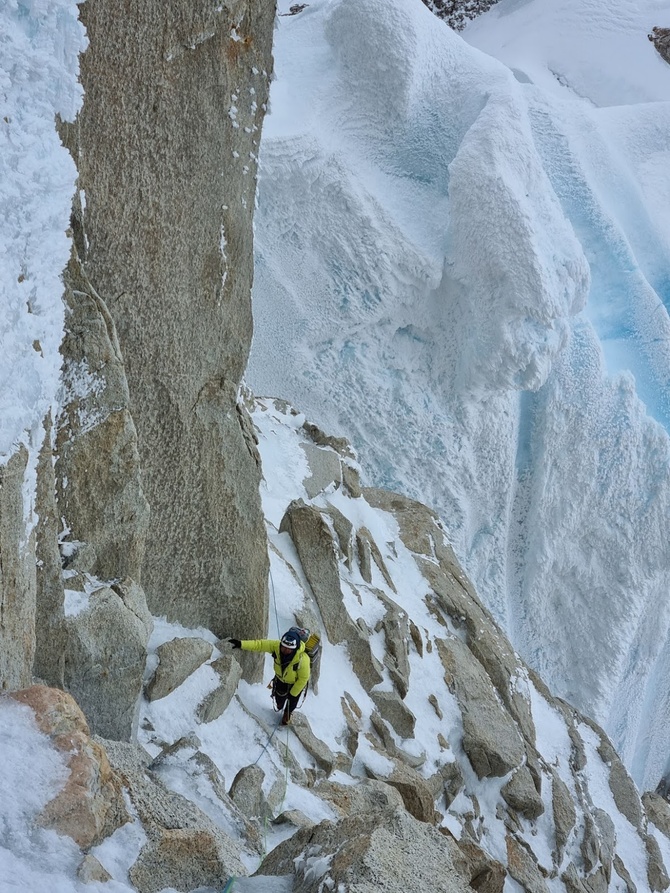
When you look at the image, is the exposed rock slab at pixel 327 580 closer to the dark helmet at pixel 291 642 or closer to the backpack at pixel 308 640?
the backpack at pixel 308 640

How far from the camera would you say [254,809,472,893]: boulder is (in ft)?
9.55

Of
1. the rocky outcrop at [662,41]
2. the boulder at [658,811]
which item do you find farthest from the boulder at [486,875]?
the rocky outcrop at [662,41]

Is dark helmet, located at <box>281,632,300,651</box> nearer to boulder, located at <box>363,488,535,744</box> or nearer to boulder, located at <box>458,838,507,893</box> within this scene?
boulder, located at <box>458,838,507,893</box>

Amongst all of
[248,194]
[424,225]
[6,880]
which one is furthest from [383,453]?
[6,880]

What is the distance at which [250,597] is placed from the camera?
6176 mm

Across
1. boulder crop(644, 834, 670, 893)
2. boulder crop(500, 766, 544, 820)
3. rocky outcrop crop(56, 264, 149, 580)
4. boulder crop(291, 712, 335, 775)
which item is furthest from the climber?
boulder crop(644, 834, 670, 893)

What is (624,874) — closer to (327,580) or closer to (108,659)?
(327,580)

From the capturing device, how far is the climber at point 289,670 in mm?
5738

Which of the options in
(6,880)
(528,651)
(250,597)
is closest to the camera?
(6,880)

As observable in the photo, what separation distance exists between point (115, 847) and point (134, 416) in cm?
304

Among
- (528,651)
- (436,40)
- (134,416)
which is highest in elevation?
(436,40)

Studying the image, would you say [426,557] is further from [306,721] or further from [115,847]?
[115,847]

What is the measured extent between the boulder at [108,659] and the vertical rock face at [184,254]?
1065 mm

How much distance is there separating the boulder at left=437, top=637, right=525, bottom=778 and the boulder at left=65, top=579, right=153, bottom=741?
438 cm
